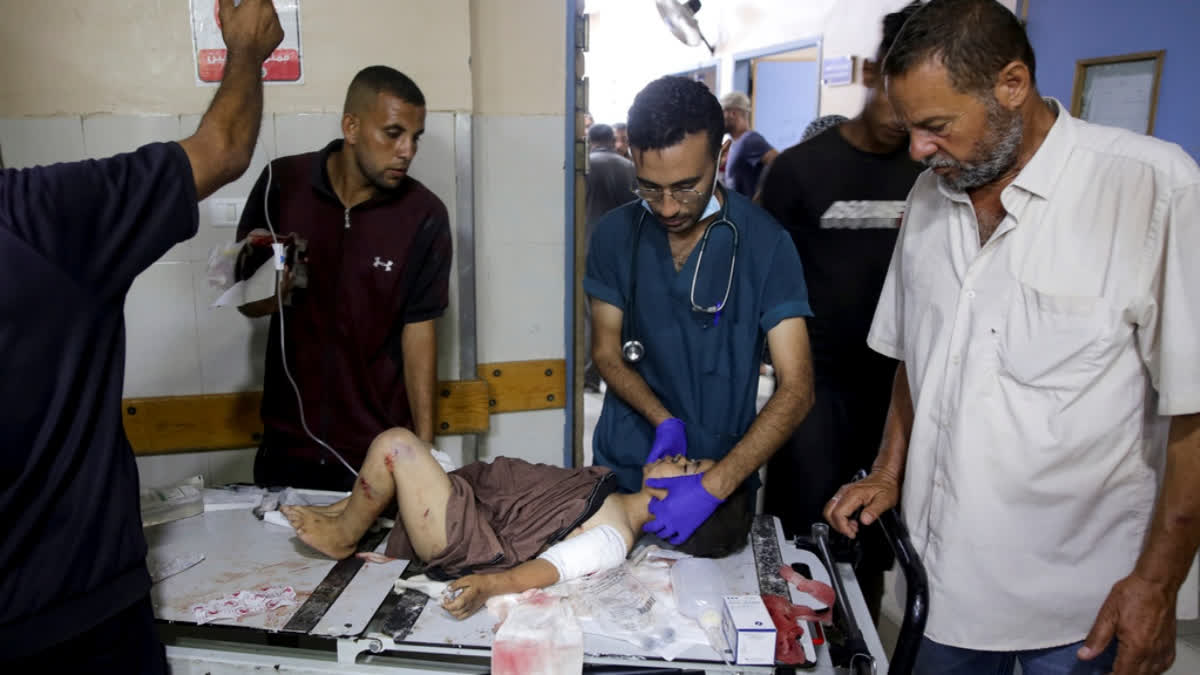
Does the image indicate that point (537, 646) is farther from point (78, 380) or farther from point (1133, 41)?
point (1133, 41)

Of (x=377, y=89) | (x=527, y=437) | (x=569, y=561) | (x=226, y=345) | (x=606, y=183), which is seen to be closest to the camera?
(x=569, y=561)

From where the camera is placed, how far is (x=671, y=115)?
5.52 ft

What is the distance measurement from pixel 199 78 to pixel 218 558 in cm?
156

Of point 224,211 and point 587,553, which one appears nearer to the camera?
point 587,553

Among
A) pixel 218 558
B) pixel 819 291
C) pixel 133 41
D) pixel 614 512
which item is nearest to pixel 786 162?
pixel 819 291

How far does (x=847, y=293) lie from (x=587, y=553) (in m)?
1.09

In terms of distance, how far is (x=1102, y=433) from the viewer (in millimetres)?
1192

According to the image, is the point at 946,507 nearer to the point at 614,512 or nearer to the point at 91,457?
the point at 614,512

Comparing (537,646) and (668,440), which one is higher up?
(668,440)

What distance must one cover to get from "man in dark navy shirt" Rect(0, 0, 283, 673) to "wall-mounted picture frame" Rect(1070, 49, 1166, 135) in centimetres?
376

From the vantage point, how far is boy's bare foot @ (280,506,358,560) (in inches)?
64.9

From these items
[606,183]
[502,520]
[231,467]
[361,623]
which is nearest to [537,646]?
[361,623]

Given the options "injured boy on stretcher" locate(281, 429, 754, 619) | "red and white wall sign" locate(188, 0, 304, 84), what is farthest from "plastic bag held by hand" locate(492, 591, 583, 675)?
"red and white wall sign" locate(188, 0, 304, 84)

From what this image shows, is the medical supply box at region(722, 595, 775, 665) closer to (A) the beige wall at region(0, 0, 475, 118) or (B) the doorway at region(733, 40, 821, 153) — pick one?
(A) the beige wall at region(0, 0, 475, 118)
